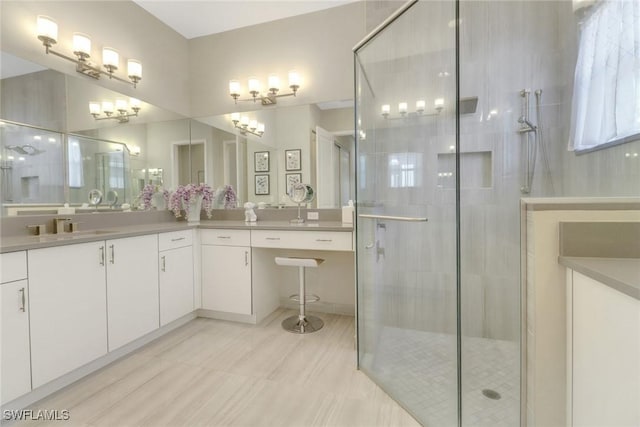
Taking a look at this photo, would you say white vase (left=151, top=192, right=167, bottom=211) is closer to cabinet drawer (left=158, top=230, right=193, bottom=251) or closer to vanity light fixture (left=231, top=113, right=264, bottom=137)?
cabinet drawer (left=158, top=230, right=193, bottom=251)

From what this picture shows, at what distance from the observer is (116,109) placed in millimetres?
2438

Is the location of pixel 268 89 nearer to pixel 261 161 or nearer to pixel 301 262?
pixel 261 161

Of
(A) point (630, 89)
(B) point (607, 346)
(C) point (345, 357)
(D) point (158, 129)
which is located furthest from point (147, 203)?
(A) point (630, 89)

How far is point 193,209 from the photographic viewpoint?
2.74 meters

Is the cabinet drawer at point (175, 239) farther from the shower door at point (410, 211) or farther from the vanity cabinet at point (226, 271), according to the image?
the shower door at point (410, 211)

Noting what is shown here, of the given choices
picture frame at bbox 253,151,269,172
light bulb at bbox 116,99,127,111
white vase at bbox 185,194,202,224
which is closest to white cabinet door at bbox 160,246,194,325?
white vase at bbox 185,194,202,224

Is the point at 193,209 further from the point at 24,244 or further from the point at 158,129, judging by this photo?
the point at 24,244

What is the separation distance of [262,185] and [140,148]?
1181 mm

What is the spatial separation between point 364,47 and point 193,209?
6.88 ft

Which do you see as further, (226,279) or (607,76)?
(226,279)

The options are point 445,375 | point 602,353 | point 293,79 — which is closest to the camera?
point 602,353

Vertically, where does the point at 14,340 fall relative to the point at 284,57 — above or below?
below

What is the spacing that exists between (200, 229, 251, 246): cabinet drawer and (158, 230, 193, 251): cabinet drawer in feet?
0.40

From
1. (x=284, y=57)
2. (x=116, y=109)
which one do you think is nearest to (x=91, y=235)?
(x=116, y=109)
